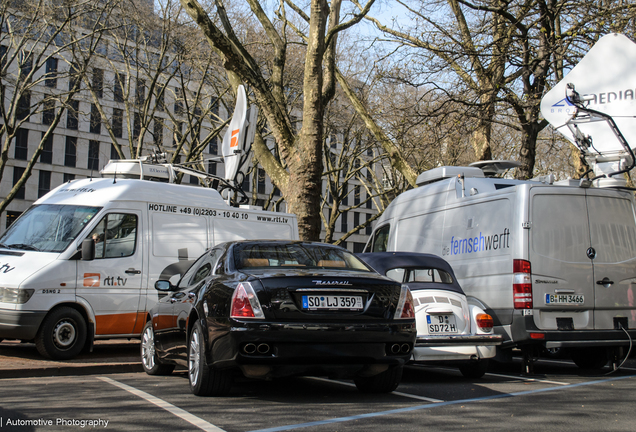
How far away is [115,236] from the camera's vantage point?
10.4 metres

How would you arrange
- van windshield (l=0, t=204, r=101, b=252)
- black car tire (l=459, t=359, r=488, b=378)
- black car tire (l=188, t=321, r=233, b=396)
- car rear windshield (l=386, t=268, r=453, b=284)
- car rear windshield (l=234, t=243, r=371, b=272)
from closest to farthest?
black car tire (l=188, t=321, r=233, b=396)
car rear windshield (l=234, t=243, r=371, b=272)
black car tire (l=459, t=359, r=488, b=378)
car rear windshield (l=386, t=268, r=453, b=284)
van windshield (l=0, t=204, r=101, b=252)

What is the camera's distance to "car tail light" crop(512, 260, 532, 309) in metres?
8.77

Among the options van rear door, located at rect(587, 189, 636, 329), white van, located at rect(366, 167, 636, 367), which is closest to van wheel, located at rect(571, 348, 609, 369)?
white van, located at rect(366, 167, 636, 367)

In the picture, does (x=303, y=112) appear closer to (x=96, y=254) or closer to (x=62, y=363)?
(x=96, y=254)

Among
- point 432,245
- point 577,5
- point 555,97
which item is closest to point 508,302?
point 432,245

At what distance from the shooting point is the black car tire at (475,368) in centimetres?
851

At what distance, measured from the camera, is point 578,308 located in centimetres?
898

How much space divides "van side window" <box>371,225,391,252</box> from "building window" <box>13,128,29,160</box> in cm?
4146

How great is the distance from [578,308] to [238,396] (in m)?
4.82

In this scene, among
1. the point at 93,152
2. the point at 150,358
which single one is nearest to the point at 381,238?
the point at 150,358

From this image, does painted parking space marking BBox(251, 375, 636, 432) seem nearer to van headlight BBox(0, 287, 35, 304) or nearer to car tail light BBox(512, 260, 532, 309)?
car tail light BBox(512, 260, 532, 309)

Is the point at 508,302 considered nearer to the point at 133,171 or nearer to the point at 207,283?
the point at 207,283

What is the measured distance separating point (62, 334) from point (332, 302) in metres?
5.25

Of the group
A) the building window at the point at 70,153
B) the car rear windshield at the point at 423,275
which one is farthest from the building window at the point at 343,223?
the car rear windshield at the point at 423,275
